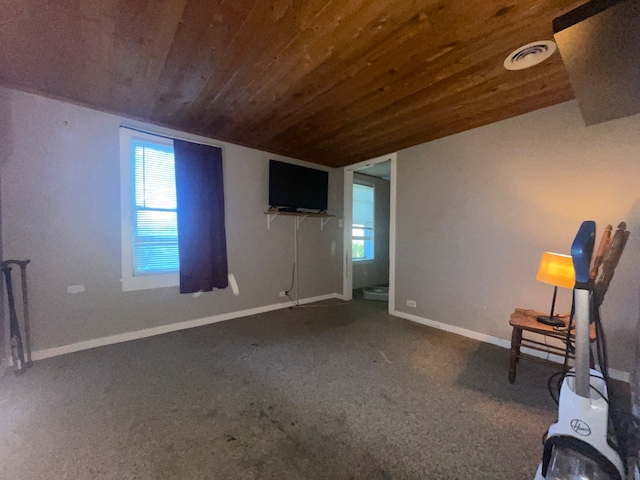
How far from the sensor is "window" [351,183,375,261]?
5.84 meters

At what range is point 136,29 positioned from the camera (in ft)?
5.42

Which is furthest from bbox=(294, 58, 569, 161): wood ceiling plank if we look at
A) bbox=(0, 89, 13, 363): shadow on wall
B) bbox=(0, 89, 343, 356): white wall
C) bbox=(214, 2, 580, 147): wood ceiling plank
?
bbox=(0, 89, 13, 363): shadow on wall

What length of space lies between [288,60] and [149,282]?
108 inches

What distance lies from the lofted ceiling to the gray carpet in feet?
7.97

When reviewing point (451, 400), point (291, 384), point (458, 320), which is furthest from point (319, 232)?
point (451, 400)

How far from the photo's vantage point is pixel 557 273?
1975mm

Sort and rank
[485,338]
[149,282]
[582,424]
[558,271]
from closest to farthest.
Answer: [582,424] → [558,271] → [485,338] → [149,282]

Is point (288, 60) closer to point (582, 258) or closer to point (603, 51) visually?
point (603, 51)

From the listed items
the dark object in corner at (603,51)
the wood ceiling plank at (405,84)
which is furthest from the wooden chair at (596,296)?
the wood ceiling plank at (405,84)

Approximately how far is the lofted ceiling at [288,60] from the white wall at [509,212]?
343mm

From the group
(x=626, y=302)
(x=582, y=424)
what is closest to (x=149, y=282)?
(x=582, y=424)

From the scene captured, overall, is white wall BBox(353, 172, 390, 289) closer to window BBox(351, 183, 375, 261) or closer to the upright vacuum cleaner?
window BBox(351, 183, 375, 261)

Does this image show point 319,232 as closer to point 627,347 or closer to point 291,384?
point 291,384

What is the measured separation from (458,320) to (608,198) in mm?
1797
